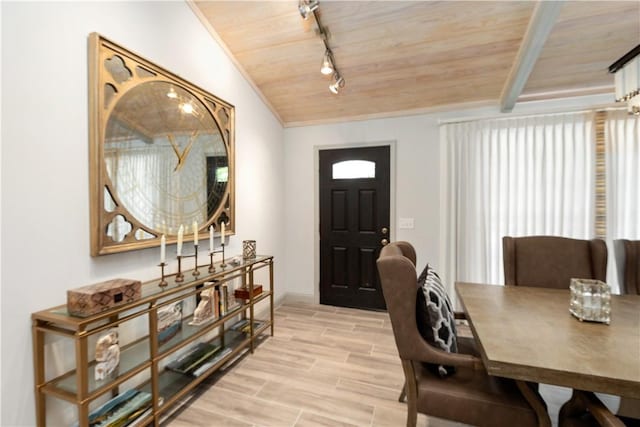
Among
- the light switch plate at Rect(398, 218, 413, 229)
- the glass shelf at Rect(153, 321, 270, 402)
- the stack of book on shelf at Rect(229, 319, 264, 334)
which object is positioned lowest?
the glass shelf at Rect(153, 321, 270, 402)

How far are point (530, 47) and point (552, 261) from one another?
1.54m

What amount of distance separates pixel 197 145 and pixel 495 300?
2377 millimetres

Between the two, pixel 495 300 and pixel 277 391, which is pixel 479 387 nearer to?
pixel 495 300

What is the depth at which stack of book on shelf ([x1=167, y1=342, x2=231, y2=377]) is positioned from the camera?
204 centimetres

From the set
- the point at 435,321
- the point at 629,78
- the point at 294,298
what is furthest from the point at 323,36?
the point at 294,298

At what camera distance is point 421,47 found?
8.19ft

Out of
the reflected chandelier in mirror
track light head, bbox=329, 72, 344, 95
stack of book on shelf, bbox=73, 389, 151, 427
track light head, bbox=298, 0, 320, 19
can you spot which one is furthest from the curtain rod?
stack of book on shelf, bbox=73, 389, 151, 427

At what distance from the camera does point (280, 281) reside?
384 centimetres

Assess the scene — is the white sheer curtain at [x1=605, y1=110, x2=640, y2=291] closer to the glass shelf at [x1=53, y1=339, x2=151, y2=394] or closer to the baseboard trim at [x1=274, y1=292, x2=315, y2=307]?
the baseboard trim at [x1=274, y1=292, x2=315, y2=307]

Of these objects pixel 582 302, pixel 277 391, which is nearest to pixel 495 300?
pixel 582 302

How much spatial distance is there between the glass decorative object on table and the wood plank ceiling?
62.3 inches

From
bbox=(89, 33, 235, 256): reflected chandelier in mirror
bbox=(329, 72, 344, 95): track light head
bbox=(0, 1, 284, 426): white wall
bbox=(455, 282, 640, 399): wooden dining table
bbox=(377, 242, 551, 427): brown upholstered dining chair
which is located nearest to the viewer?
bbox=(455, 282, 640, 399): wooden dining table

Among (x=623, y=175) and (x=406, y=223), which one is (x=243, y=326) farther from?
(x=623, y=175)

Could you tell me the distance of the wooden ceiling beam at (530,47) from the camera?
66.3 inches
